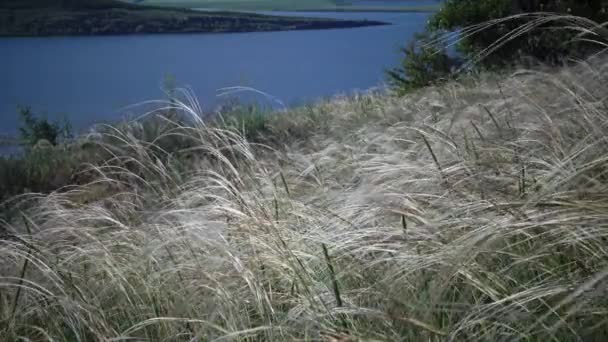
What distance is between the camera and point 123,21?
9.46 meters

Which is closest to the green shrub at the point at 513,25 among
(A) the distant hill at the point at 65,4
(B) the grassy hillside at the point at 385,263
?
(B) the grassy hillside at the point at 385,263

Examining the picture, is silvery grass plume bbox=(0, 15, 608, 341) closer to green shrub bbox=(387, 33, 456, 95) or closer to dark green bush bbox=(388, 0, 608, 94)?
dark green bush bbox=(388, 0, 608, 94)

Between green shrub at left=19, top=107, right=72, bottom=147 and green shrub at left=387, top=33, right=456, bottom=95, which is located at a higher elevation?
green shrub at left=387, top=33, right=456, bottom=95

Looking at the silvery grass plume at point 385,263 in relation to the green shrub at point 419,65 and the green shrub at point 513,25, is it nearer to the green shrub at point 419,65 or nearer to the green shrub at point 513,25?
the green shrub at point 513,25

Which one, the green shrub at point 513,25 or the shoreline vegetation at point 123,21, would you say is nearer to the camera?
the green shrub at point 513,25

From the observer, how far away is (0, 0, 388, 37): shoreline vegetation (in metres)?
9.31

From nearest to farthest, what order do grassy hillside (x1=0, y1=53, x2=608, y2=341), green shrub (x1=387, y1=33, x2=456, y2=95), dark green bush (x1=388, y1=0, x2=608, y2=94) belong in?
A: grassy hillside (x1=0, y1=53, x2=608, y2=341), dark green bush (x1=388, y1=0, x2=608, y2=94), green shrub (x1=387, y1=33, x2=456, y2=95)

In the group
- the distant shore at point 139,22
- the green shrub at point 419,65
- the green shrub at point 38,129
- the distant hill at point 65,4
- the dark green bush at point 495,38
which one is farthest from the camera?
the distant hill at point 65,4

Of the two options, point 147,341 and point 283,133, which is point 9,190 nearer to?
point 283,133

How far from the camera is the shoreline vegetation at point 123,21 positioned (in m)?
9.31

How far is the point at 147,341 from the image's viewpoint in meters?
1.86

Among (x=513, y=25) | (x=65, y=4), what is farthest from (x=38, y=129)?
(x=513, y=25)

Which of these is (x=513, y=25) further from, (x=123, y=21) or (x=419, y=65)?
(x=123, y=21)

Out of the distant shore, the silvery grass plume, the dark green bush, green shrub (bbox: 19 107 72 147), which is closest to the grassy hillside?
the silvery grass plume
